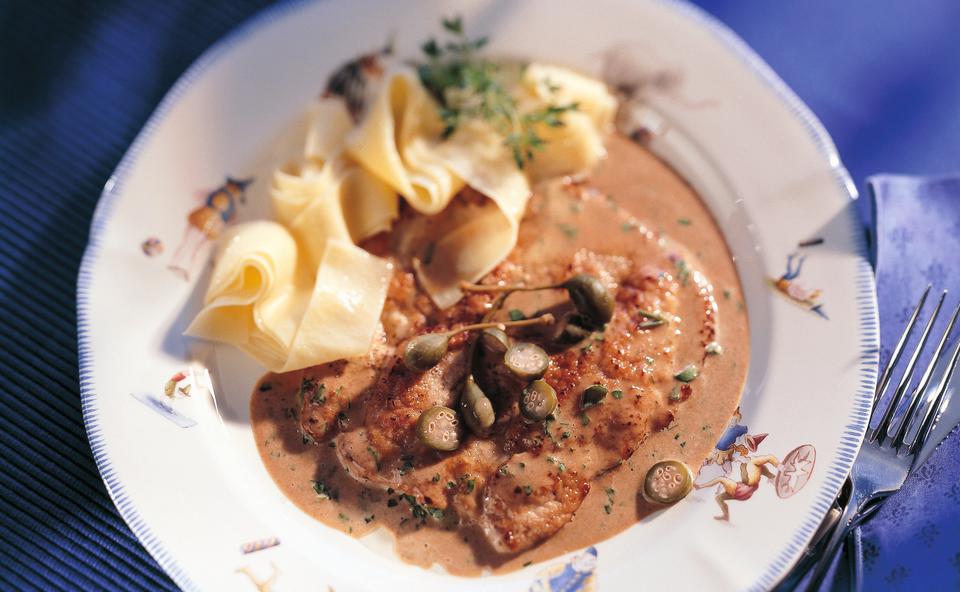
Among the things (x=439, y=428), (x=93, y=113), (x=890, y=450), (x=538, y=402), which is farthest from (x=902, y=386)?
(x=93, y=113)

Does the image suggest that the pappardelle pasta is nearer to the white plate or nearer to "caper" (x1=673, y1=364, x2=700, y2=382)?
the white plate

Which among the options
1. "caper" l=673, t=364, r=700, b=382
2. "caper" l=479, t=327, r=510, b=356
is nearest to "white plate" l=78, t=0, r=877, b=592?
"caper" l=673, t=364, r=700, b=382

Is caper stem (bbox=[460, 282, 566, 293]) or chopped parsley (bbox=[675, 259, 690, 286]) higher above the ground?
chopped parsley (bbox=[675, 259, 690, 286])

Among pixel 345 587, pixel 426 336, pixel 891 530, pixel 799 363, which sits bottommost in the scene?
pixel 345 587

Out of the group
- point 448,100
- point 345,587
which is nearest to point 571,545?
point 345,587

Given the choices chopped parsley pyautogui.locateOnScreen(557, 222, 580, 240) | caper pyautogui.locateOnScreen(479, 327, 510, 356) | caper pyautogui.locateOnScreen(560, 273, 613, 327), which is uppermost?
chopped parsley pyautogui.locateOnScreen(557, 222, 580, 240)

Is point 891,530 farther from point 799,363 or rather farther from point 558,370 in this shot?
point 558,370
